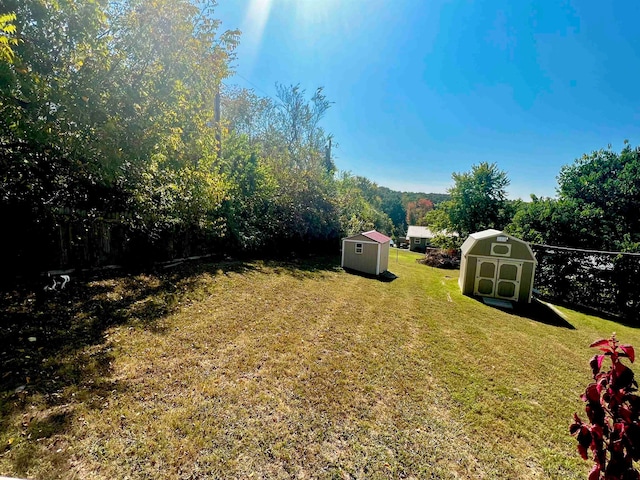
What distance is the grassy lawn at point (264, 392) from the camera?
2.54 meters

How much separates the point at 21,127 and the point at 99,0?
311 centimetres

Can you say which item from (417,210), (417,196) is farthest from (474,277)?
(417,196)

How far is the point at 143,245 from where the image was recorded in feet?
27.3

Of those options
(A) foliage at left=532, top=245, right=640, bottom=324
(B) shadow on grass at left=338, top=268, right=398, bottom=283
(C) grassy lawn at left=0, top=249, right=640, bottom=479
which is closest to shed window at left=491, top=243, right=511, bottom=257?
(A) foliage at left=532, top=245, right=640, bottom=324

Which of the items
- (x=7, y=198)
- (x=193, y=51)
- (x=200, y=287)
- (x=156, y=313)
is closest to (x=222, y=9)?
(x=193, y=51)

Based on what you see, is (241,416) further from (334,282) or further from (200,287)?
(334,282)

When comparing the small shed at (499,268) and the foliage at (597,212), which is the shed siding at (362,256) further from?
the foliage at (597,212)

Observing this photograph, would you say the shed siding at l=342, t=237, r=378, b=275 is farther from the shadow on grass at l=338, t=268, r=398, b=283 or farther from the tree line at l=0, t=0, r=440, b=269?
the tree line at l=0, t=0, r=440, b=269

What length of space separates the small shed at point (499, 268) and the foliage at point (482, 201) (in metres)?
11.6

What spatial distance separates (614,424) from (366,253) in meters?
11.9

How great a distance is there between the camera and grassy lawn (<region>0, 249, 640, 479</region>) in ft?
8.32

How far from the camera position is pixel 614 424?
4.43 ft

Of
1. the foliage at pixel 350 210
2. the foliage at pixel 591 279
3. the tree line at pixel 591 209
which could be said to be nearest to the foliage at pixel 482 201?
the tree line at pixel 591 209

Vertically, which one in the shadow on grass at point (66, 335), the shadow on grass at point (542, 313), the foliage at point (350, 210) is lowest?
the shadow on grass at point (542, 313)
